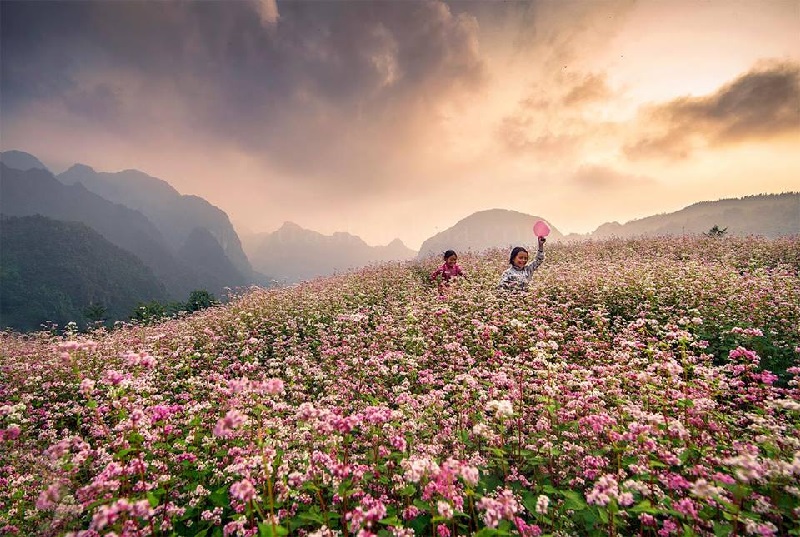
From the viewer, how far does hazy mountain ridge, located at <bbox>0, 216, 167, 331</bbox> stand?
10956 centimetres

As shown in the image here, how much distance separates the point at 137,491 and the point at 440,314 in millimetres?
6484

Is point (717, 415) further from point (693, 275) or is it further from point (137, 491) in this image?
point (693, 275)

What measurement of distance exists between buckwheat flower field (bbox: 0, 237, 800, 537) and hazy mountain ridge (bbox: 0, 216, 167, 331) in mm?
119121

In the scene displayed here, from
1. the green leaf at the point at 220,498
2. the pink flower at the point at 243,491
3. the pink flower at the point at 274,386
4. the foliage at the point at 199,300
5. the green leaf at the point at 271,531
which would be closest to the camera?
the pink flower at the point at 243,491

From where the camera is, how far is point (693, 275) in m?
10.1

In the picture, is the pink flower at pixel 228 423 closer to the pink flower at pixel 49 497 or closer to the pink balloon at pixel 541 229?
the pink flower at pixel 49 497

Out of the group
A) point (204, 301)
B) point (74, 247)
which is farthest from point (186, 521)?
Answer: point (74, 247)

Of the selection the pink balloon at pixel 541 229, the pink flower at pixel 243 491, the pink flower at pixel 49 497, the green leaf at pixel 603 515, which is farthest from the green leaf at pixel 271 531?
the pink balloon at pixel 541 229

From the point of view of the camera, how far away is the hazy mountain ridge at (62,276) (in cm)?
10956

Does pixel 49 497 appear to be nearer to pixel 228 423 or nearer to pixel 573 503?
pixel 228 423

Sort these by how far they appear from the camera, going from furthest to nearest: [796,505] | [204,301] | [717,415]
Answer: [204,301], [717,415], [796,505]

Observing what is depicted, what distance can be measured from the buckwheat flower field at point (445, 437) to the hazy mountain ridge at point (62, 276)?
119121mm

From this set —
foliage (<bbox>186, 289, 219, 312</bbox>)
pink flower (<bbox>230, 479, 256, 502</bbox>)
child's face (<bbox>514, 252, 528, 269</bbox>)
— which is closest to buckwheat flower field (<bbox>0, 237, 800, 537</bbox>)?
pink flower (<bbox>230, 479, 256, 502</bbox>)

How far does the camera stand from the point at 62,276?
13638cm
